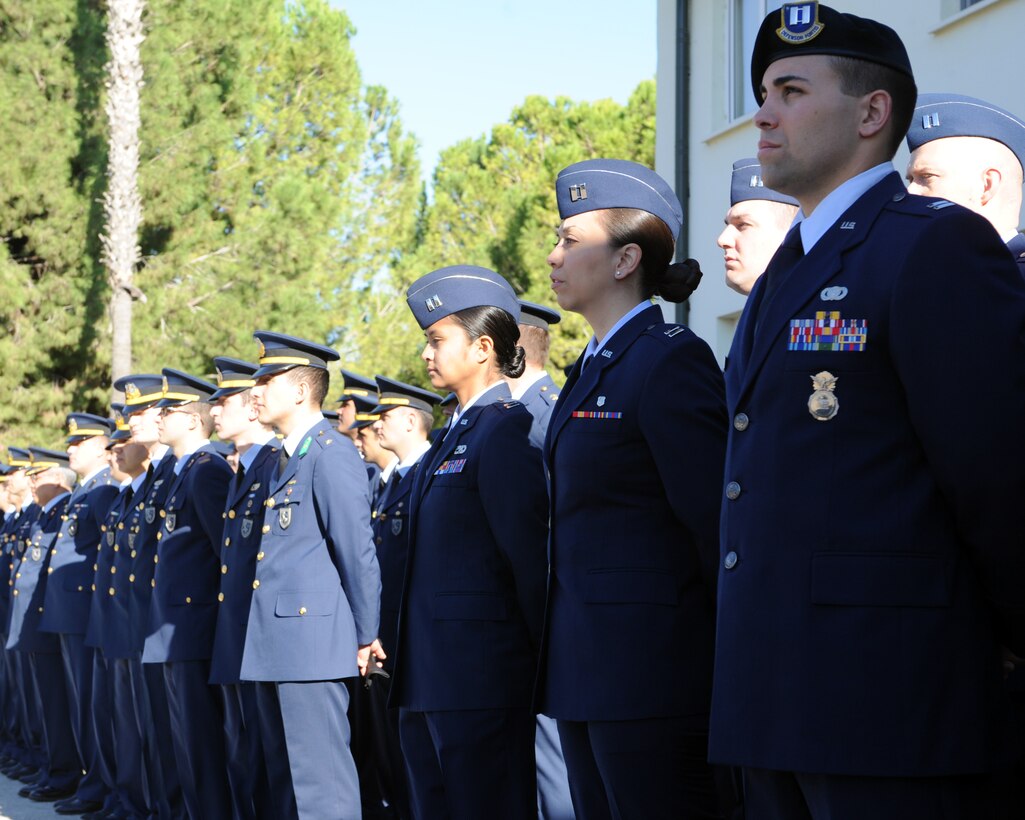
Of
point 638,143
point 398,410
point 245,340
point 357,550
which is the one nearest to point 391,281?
point 638,143

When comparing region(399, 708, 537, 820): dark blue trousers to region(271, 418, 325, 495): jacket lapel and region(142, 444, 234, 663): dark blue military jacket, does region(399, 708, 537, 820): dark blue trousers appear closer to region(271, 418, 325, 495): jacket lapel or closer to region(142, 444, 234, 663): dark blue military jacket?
region(271, 418, 325, 495): jacket lapel

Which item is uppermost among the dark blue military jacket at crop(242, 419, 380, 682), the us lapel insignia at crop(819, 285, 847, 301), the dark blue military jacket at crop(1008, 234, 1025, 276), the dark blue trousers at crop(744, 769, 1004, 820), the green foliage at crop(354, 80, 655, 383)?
the green foliage at crop(354, 80, 655, 383)

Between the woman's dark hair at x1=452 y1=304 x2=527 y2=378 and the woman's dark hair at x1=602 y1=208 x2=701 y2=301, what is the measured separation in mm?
953

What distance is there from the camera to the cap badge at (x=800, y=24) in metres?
2.51

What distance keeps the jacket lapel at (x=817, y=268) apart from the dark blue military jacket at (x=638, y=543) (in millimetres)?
771

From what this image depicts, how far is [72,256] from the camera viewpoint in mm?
17812

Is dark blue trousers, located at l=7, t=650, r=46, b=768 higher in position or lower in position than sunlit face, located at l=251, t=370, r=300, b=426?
lower

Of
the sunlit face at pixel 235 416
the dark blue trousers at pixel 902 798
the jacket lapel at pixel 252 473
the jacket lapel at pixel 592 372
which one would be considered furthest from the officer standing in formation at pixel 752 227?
the sunlit face at pixel 235 416

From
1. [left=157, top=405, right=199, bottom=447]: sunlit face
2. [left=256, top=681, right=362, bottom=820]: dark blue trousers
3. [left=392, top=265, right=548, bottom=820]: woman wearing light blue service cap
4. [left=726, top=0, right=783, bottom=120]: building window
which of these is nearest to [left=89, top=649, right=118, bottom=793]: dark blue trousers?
[left=157, top=405, right=199, bottom=447]: sunlit face

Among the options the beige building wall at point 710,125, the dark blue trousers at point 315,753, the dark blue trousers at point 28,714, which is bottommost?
the dark blue trousers at point 28,714

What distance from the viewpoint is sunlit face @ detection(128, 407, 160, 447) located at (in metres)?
7.27

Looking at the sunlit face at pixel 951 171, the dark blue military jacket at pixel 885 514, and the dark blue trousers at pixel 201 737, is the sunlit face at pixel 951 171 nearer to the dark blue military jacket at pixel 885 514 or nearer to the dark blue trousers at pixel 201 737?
the dark blue military jacket at pixel 885 514

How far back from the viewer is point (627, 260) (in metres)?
3.65

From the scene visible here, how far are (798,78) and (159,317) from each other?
1564 centimetres
